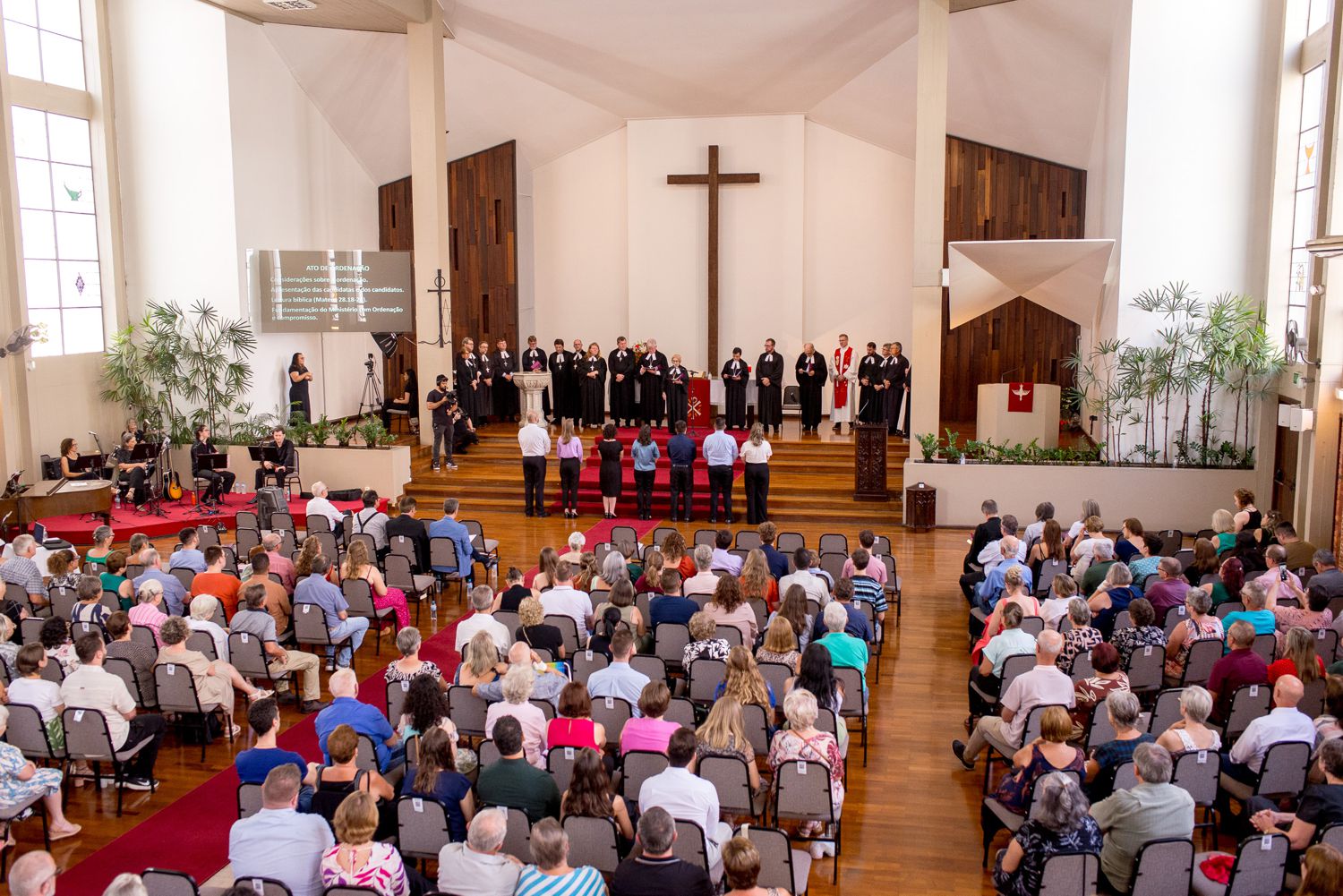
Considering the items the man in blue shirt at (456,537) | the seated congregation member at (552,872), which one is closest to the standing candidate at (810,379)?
the man in blue shirt at (456,537)

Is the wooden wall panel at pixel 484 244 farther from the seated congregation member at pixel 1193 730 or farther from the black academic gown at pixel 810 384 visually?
the seated congregation member at pixel 1193 730

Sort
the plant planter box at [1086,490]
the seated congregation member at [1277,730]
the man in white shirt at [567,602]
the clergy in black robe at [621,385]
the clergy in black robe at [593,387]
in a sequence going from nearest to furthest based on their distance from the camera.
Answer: the seated congregation member at [1277,730] < the man in white shirt at [567,602] < the plant planter box at [1086,490] < the clergy in black robe at [621,385] < the clergy in black robe at [593,387]

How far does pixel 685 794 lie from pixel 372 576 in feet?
14.9

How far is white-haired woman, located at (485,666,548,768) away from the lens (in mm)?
5656

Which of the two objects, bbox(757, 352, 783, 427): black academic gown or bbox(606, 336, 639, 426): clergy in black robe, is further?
bbox(606, 336, 639, 426): clergy in black robe

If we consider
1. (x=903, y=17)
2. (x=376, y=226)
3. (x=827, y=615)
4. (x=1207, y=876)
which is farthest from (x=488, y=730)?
(x=376, y=226)

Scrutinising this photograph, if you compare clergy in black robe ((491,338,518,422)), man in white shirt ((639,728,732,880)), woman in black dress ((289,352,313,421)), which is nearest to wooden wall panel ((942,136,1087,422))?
clergy in black robe ((491,338,518,422))

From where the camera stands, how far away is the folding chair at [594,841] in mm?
4789

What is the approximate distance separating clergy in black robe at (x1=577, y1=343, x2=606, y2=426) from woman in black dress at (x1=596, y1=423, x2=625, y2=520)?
348 centimetres

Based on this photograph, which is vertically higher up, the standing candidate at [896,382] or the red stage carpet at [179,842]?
the standing candidate at [896,382]

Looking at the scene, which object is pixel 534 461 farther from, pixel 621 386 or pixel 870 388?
pixel 870 388

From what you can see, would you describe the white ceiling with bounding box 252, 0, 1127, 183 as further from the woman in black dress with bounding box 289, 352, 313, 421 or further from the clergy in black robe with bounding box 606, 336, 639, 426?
the clergy in black robe with bounding box 606, 336, 639, 426

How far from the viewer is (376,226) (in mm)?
19422

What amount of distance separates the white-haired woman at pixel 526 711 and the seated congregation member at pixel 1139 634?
3.66 metres
